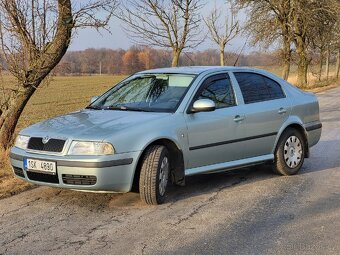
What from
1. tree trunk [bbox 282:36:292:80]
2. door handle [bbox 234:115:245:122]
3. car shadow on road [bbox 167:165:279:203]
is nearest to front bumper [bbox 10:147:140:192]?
car shadow on road [bbox 167:165:279:203]

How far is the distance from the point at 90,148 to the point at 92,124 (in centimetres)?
44

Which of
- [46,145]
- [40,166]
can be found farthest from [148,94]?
[40,166]

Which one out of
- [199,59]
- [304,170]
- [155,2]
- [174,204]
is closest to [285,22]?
[199,59]

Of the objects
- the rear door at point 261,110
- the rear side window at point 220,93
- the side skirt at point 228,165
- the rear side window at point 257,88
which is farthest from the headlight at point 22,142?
the rear side window at point 257,88

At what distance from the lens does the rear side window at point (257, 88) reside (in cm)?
671

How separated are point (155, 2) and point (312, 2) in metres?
18.3

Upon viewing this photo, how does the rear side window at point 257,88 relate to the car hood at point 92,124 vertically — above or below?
above

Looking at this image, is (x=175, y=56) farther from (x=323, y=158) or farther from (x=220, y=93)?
(x=220, y=93)

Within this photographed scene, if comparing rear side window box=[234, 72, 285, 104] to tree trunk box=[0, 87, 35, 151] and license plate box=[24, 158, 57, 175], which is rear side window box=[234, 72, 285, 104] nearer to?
license plate box=[24, 158, 57, 175]

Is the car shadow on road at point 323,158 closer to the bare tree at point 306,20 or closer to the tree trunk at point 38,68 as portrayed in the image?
the tree trunk at point 38,68

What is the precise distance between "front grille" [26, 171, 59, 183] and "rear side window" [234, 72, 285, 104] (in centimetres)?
278

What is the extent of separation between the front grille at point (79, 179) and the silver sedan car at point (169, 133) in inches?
0.4

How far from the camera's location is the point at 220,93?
641 centimetres

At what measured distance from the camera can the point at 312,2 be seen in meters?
29.5
